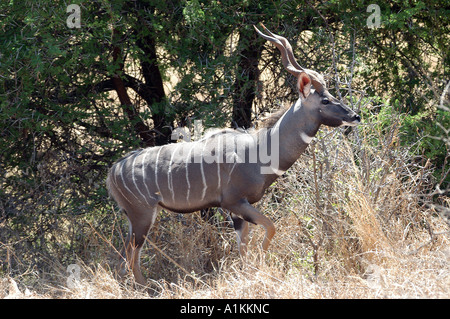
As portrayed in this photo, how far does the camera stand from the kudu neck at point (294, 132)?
4.09m

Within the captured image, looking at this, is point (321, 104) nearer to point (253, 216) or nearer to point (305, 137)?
point (305, 137)

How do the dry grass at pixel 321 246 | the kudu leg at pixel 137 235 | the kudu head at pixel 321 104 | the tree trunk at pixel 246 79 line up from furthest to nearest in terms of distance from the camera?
1. the tree trunk at pixel 246 79
2. the kudu leg at pixel 137 235
3. the kudu head at pixel 321 104
4. the dry grass at pixel 321 246

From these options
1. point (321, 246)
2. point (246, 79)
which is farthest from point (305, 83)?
point (246, 79)

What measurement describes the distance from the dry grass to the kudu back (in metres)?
0.20

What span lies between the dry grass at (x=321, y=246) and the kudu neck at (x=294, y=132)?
0.63 feet

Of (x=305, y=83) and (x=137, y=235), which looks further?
(x=137, y=235)

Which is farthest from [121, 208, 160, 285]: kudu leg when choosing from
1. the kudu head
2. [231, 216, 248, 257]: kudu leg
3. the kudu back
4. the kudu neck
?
the kudu head

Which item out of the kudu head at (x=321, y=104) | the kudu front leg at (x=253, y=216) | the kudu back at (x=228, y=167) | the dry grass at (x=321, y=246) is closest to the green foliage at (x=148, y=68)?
the dry grass at (x=321, y=246)

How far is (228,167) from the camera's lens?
168 inches

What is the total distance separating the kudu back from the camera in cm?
409

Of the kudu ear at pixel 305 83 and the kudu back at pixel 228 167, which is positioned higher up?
the kudu ear at pixel 305 83

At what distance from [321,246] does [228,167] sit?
32.0 inches

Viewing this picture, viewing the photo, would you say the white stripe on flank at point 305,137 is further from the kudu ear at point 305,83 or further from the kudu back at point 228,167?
the kudu ear at point 305,83

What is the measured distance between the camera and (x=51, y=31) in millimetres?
5105
